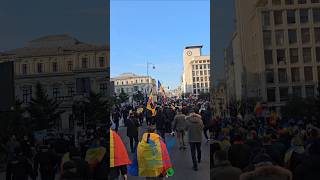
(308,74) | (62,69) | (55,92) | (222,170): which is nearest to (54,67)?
(62,69)

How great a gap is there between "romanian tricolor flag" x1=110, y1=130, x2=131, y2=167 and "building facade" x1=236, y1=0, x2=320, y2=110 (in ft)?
3.89

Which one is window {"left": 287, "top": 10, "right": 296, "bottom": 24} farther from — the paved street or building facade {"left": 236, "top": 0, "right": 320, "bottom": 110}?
the paved street

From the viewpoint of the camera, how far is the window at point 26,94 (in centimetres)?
375

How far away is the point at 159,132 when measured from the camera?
155 inches

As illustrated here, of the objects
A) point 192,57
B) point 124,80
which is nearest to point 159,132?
point 124,80

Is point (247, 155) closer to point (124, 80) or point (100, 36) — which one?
point (124, 80)

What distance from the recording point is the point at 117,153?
3.39m

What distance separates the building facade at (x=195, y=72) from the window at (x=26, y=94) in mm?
1508

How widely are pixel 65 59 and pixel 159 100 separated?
1299 mm

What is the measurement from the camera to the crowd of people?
10.7 feet

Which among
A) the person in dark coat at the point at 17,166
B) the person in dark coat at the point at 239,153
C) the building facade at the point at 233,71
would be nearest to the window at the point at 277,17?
the building facade at the point at 233,71

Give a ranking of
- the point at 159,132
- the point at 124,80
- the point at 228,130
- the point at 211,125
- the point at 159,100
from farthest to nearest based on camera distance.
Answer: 1. the point at 159,100
2. the point at 159,132
3. the point at 228,130
4. the point at 211,125
5. the point at 124,80

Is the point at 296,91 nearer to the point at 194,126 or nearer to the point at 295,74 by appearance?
the point at 295,74

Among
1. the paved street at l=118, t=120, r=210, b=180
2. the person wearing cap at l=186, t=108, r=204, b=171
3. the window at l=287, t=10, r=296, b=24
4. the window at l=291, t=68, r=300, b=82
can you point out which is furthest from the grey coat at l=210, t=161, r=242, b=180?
the window at l=287, t=10, r=296, b=24
